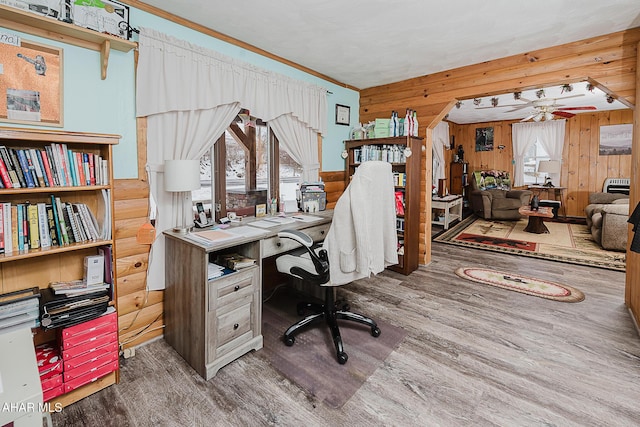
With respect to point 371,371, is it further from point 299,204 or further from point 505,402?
point 299,204

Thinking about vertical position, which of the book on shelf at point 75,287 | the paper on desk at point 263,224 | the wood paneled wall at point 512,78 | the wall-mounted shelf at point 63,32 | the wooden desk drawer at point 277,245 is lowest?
the book on shelf at point 75,287

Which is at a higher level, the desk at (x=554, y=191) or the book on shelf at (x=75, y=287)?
the desk at (x=554, y=191)

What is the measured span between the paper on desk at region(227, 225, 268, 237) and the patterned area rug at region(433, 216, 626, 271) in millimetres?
3860

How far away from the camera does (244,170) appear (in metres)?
3.02

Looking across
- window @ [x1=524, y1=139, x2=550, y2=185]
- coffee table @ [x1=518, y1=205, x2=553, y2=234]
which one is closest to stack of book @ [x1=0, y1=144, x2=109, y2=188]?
coffee table @ [x1=518, y1=205, x2=553, y2=234]

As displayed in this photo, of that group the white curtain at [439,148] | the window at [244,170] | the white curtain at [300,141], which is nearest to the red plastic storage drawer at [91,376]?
the window at [244,170]

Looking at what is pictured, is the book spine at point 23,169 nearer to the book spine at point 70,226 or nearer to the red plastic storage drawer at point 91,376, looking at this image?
the book spine at point 70,226

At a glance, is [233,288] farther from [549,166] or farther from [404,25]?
[549,166]

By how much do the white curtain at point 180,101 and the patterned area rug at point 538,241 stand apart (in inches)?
161

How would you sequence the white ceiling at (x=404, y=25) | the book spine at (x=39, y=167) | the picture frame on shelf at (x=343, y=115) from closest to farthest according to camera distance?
the book spine at (x=39, y=167) < the white ceiling at (x=404, y=25) < the picture frame on shelf at (x=343, y=115)

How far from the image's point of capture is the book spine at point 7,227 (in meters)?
1.49

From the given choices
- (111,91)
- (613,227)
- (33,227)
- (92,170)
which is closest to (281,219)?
(92,170)

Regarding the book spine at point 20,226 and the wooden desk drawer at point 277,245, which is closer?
the book spine at point 20,226

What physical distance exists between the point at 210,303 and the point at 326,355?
A: 2.85 ft
